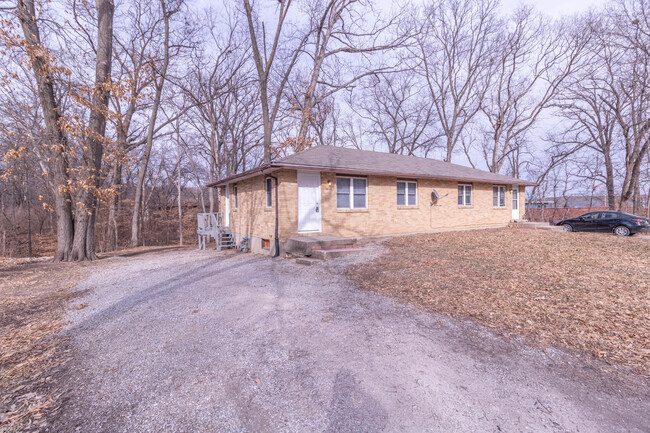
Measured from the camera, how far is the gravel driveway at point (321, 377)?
2.05 metres

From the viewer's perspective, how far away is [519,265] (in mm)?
6672

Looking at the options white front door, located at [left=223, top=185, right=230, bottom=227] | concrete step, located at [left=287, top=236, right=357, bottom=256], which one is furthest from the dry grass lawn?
white front door, located at [left=223, top=185, right=230, bottom=227]

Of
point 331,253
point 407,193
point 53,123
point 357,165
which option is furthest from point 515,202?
point 53,123

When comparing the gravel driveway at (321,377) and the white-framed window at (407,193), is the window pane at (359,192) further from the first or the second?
the gravel driveway at (321,377)

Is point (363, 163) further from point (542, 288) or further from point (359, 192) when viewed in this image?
point (542, 288)

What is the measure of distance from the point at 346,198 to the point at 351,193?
0.29 metres

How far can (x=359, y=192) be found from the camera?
11383 millimetres

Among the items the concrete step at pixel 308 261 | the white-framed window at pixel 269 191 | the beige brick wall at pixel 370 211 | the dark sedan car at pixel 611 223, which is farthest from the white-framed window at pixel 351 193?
the dark sedan car at pixel 611 223

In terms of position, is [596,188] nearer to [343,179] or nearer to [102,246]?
[343,179]

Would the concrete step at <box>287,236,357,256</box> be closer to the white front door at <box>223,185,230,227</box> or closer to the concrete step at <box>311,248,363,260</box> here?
the concrete step at <box>311,248,363,260</box>

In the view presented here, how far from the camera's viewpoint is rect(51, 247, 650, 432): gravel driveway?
2.05 meters

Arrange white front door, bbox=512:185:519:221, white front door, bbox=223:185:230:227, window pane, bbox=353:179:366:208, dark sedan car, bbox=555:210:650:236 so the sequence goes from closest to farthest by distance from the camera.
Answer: window pane, bbox=353:179:366:208
dark sedan car, bbox=555:210:650:236
white front door, bbox=223:185:230:227
white front door, bbox=512:185:519:221

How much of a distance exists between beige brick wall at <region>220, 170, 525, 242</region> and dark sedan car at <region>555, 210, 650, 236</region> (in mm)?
4199

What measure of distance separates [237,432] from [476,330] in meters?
2.96
